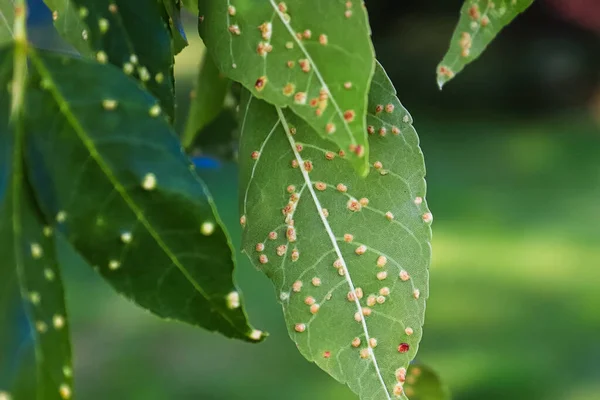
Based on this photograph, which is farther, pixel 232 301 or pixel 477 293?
pixel 477 293

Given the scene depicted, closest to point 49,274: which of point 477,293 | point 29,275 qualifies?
point 29,275

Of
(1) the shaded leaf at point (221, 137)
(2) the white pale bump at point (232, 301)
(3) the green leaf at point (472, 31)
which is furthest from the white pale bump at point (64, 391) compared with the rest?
(1) the shaded leaf at point (221, 137)

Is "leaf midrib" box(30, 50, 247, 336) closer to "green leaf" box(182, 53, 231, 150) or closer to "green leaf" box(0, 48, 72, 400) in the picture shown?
"green leaf" box(0, 48, 72, 400)

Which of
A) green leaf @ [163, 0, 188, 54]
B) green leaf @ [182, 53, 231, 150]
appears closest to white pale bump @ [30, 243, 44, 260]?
green leaf @ [163, 0, 188, 54]

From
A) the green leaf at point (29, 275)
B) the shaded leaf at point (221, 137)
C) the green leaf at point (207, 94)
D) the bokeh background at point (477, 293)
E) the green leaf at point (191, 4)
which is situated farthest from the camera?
the bokeh background at point (477, 293)

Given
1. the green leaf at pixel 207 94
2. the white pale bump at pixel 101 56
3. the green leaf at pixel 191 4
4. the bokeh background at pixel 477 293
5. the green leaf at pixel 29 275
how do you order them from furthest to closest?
the bokeh background at pixel 477 293 < the green leaf at pixel 207 94 < the green leaf at pixel 191 4 < the white pale bump at pixel 101 56 < the green leaf at pixel 29 275

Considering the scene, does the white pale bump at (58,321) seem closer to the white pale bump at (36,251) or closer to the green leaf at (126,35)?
the white pale bump at (36,251)

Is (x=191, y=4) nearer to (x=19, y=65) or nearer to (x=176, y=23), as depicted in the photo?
(x=176, y=23)
